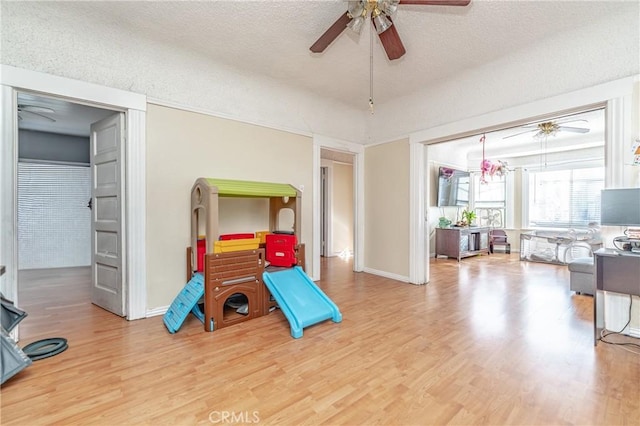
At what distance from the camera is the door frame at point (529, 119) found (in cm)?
245

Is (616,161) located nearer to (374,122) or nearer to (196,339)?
(374,122)

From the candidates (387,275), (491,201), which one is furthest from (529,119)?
(491,201)

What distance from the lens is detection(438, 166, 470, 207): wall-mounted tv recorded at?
6793 mm

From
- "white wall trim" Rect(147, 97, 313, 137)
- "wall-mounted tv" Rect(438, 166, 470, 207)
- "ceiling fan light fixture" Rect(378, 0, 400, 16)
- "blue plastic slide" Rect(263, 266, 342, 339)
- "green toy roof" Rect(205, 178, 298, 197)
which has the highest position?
"ceiling fan light fixture" Rect(378, 0, 400, 16)

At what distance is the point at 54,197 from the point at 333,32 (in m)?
6.23

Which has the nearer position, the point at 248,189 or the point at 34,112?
the point at 248,189

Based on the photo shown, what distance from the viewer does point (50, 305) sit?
3.22 m

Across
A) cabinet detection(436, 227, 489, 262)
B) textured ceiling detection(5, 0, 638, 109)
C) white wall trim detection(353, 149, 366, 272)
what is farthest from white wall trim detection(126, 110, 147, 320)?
cabinet detection(436, 227, 489, 262)

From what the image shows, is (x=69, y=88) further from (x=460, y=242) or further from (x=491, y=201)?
(x=491, y=201)

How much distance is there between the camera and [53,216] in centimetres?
535

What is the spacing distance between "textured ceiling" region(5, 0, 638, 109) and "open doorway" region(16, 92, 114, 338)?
2340mm

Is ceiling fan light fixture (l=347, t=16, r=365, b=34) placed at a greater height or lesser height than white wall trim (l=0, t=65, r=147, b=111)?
greater

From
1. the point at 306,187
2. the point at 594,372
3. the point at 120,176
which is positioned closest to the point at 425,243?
the point at 306,187

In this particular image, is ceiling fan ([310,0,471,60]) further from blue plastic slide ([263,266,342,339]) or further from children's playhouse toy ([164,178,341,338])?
blue plastic slide ([263,266,342,339])
